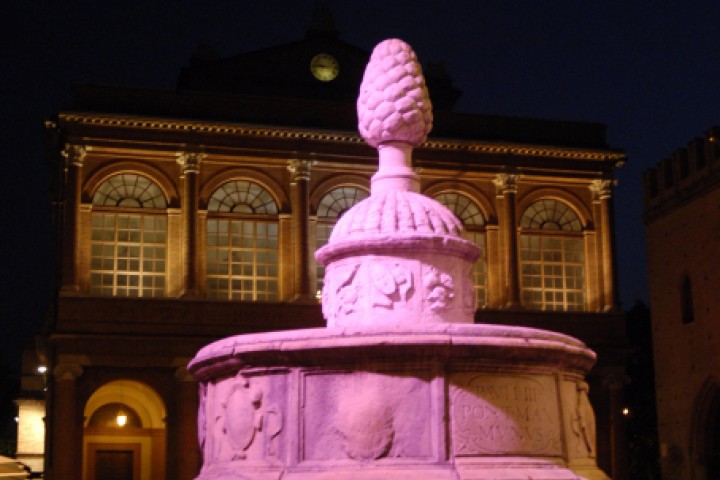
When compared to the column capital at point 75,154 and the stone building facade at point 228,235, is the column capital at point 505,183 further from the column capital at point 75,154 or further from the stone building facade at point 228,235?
the column capital at point 75,154

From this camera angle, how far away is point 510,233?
28.6 metres

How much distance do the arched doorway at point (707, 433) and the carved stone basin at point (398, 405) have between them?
2059cm

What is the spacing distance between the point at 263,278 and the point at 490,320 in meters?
5.23

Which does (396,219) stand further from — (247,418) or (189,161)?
(189,161)

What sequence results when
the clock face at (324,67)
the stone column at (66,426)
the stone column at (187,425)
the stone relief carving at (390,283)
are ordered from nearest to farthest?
the stone relief carving at (390,283) → the stone column at (66,426) → the stone column at (187,425) → the clock face at (324,67)

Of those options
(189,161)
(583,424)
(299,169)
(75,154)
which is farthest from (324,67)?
(583,424)

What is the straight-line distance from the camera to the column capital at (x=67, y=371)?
25.1 m

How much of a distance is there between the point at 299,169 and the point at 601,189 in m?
7.45

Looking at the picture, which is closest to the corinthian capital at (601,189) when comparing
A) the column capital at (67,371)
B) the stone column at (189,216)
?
the stone column at (189,216)

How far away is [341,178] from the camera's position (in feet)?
91.6

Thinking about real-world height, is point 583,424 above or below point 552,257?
below

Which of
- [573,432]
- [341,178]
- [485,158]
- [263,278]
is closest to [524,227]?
[485,158]

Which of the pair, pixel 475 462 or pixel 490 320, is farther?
pixel 490 320

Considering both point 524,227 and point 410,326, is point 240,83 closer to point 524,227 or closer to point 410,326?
point 524,227
